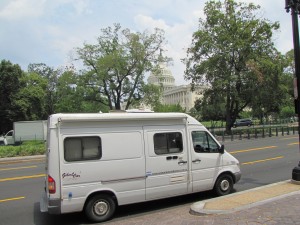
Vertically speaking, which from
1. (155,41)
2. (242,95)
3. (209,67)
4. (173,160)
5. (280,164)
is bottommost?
(280,164)

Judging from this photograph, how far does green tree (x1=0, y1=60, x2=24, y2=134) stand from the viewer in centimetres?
5225

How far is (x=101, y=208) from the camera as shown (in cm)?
768

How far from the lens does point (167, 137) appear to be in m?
8.60

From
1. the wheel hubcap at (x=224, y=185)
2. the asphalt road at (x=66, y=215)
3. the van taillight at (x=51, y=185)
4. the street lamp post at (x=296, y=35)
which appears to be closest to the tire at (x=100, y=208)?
the asphalt road at (x=66, y=215)

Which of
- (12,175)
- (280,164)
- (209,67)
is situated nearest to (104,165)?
(12,175)

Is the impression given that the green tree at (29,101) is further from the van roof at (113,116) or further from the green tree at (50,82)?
the van roof at (113,116)

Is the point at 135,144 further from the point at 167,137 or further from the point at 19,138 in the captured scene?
the point at 19,138

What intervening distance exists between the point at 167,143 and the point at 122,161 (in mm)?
1282

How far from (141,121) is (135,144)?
57 centimetres

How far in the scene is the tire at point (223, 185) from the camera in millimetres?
9375

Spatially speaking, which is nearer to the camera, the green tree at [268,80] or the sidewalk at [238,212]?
the sidewalk at [238,212]

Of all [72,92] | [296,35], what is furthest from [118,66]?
[296,35]

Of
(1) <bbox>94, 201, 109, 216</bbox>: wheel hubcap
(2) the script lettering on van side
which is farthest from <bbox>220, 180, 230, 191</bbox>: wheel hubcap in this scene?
(2) the script lettering on van side

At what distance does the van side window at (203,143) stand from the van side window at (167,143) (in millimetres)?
490
